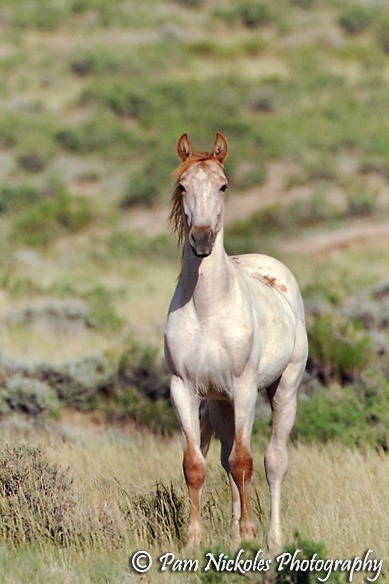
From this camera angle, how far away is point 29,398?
10852 mm

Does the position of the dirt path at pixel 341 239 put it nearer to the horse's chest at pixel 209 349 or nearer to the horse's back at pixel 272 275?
the horse's back at pixel 272 275

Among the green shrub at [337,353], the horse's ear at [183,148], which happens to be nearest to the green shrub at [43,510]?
the horse's ear at [183,148]

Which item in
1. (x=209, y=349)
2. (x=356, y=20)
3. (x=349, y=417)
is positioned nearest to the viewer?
(x=209, y=349)

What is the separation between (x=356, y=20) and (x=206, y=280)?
137 ft

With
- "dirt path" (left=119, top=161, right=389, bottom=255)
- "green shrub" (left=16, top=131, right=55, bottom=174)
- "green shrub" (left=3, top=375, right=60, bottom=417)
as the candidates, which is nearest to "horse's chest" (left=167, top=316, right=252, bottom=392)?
"green shrub" (left=3, top=375, right=60, bottom=417)

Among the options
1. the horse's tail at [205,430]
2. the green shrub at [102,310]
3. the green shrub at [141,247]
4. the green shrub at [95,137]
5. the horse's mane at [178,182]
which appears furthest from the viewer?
the green shrub at [95,137]

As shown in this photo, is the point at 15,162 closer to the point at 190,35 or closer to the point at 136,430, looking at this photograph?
the point at 190,35

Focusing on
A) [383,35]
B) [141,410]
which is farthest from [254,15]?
[141,410]

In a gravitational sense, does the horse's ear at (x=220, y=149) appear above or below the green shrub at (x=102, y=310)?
above

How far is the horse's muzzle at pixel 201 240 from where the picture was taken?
575cm

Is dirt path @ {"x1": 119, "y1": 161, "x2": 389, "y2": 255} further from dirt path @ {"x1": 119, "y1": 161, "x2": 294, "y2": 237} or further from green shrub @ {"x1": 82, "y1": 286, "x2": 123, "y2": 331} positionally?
green shrub @ {"x1": 82, "y1": 286, "x2": 123, "y2": 331}

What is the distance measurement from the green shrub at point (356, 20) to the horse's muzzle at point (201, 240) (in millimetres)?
41779

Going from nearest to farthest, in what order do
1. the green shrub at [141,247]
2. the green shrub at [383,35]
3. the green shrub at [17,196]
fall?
1. the green shrub at [141,247]
2. the green shrub at [17,196]
3. the green shrub at [383,35]

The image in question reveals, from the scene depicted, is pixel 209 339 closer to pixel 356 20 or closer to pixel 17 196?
pixel 17 196
